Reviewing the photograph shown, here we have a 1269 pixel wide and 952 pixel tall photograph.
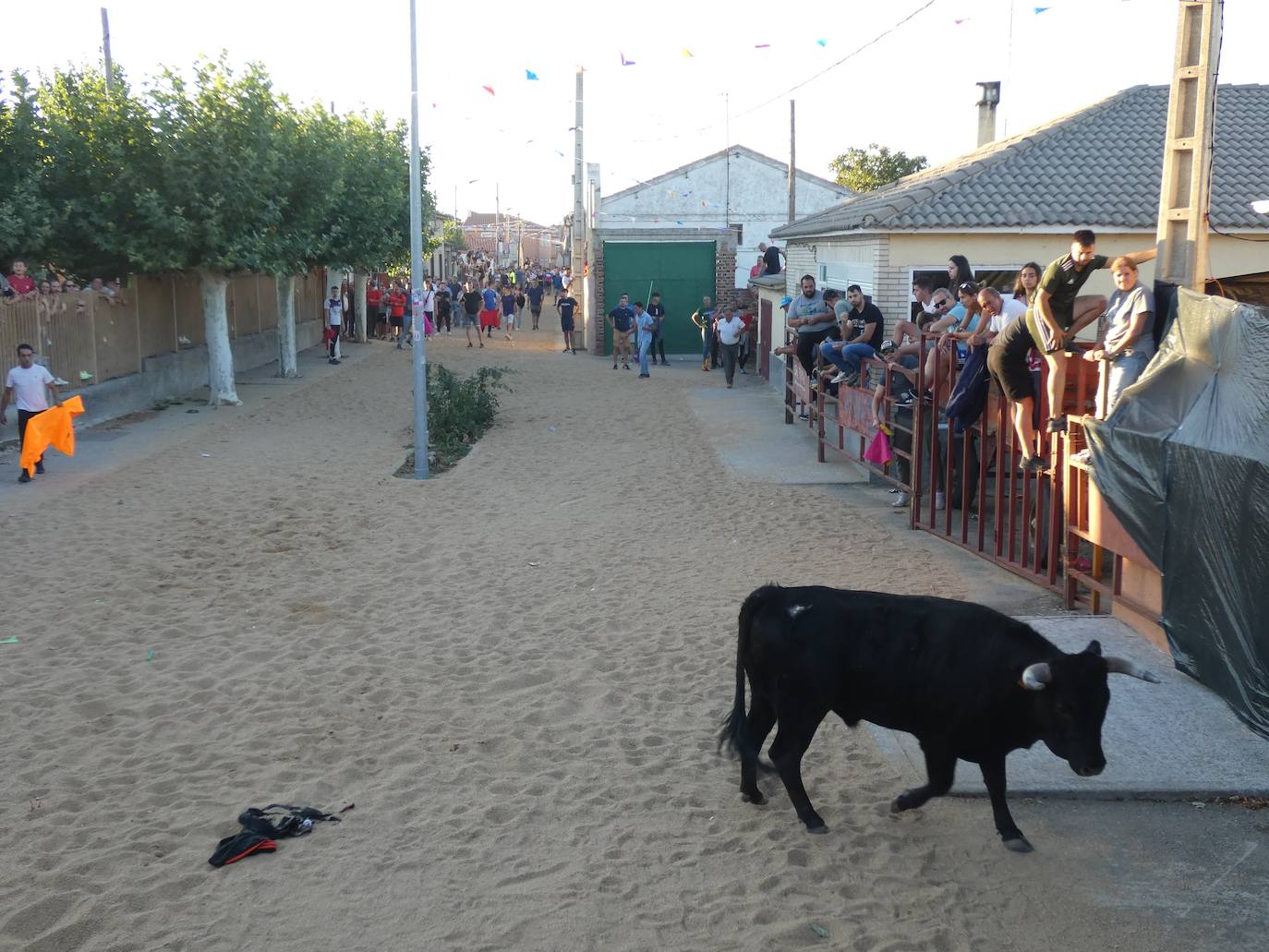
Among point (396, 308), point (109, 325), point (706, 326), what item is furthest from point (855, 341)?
point (396, 308)

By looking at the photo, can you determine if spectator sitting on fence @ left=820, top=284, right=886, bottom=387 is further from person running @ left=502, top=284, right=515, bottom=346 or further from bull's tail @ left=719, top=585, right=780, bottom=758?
person running @ left=502, top=284, right=515, bottom=346

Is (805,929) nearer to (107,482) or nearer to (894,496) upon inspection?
(894,496)

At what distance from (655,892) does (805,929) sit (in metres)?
0.62

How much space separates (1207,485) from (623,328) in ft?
78.8

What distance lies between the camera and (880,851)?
16.7 feet

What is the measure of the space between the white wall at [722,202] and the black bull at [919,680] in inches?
1602

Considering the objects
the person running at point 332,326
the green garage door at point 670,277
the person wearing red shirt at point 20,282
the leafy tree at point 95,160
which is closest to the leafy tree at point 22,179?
the leafy tree at point 95,160

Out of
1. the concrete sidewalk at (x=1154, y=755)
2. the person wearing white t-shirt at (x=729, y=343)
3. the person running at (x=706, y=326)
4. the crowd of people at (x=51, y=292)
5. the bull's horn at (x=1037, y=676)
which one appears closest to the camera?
the bull's horn at (x=1037, y=676)

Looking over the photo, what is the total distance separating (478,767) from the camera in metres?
6.04

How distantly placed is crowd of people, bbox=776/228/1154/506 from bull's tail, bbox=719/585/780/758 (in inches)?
134

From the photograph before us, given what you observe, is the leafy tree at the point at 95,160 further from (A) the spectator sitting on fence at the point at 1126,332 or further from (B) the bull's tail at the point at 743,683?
(B) the bull's tail at the point at 743,683

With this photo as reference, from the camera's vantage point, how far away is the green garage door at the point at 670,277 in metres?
32.7

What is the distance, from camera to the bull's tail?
5344 millimetres

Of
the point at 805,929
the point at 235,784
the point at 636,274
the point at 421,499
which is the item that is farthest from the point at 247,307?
the point at 805,929
